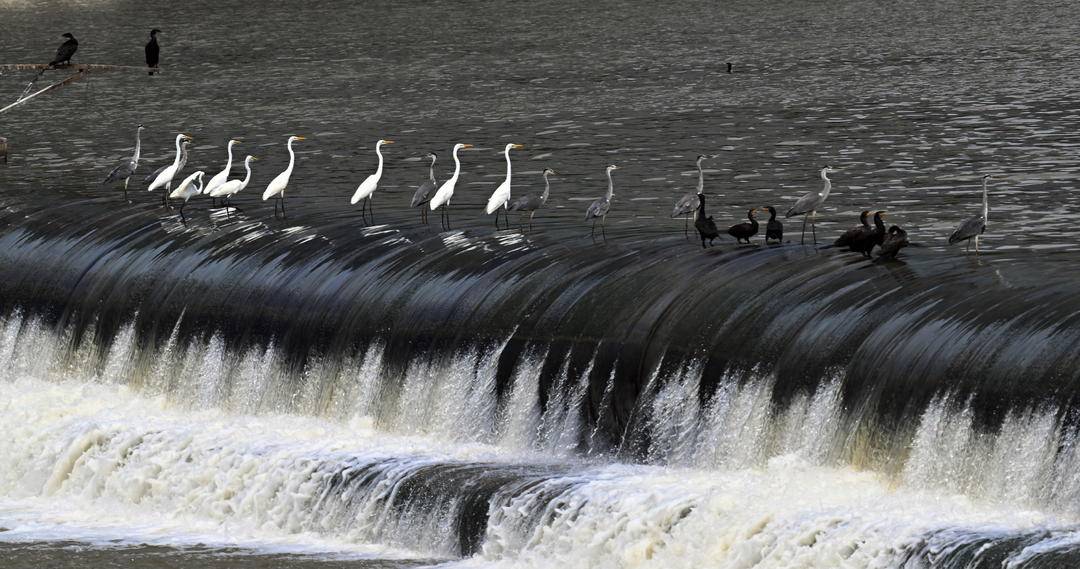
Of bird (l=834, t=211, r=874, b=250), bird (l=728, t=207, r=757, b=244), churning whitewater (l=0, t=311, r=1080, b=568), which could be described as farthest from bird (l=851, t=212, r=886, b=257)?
churning whitewater (l=0, t=311, r=1080, b=568)

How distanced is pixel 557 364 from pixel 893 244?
14.1 ft

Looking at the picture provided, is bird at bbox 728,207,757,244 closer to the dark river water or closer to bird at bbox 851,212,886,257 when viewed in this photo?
the dark river water

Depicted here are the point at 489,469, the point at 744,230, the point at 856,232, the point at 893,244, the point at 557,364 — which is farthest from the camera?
the point at 744,230

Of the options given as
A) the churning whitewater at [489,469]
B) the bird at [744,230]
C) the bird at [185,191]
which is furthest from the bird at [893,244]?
the bird at [185,191]

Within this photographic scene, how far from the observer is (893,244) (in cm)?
2220

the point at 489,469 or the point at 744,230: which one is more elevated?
the point at 744,230

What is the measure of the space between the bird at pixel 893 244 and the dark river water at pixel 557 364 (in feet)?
0.60

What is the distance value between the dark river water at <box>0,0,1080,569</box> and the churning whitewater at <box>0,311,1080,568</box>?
1.6 inches

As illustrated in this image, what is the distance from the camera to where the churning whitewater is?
1659 centimetres

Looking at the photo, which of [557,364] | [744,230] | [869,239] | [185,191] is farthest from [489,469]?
[185,191]

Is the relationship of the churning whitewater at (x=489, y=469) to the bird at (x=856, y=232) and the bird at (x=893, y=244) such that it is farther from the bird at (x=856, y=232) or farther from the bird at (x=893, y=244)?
the bird at (x=856, y=232)

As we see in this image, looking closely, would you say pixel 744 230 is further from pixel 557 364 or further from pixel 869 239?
pixel 557 364

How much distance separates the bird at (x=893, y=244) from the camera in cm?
2220

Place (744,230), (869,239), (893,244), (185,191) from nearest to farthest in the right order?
(893,244) < (869,239) < (744,230) < (185,191)
